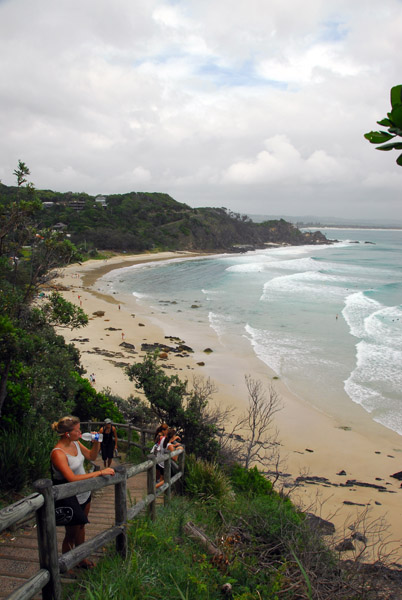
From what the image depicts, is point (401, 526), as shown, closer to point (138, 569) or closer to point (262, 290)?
Result: point (138, 569)

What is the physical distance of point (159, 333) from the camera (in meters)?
27.7

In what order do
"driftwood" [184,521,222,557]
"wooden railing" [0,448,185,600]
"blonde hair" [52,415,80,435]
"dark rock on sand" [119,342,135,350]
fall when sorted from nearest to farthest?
"wooden railing" [0,448,185,600], "blonde hair" [52,415,80,435], "driftwood" [184,521,222,557], "dark rock on sand" [119,342,135,350]

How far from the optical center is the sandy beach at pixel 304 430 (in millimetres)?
10117

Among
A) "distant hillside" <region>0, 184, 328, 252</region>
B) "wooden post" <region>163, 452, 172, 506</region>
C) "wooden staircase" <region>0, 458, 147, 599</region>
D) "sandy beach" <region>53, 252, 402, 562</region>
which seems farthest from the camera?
"distant hillside" <region>0, 184, 328, 252</region>

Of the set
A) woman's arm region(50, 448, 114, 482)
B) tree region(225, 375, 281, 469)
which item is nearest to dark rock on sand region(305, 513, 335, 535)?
woman's arm region(50, 448, 114, 482)

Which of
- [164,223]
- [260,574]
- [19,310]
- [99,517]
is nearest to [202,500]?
[99,517]

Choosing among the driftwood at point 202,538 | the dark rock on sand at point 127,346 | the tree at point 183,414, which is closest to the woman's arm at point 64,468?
the driftwood at point 202,538

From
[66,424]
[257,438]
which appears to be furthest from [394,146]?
[257,438]

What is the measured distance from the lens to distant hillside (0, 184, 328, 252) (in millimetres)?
78875

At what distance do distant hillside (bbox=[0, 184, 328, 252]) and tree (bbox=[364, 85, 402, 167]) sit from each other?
6613 centimetres

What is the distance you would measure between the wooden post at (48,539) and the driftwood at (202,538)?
1.82 meters

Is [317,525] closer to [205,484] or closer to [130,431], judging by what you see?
[205,484]

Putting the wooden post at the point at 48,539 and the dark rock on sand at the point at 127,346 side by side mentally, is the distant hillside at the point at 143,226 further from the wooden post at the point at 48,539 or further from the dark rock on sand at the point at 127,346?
the wooden post at the point at 48,539

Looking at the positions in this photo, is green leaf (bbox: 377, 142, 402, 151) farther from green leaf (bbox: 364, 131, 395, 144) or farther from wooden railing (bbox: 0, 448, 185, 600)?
→ wooden railing (bbox: 0, 448, 185, 600)
